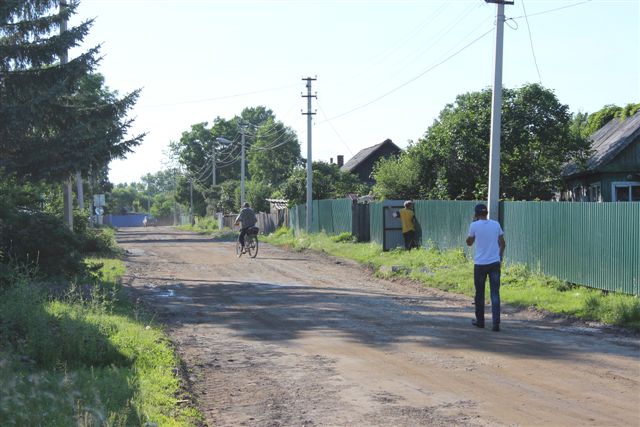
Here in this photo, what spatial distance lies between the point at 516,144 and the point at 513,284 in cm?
1052

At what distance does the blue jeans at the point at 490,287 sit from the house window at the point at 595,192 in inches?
655

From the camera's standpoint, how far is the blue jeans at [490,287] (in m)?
10.2

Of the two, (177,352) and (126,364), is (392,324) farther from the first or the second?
(126,364)

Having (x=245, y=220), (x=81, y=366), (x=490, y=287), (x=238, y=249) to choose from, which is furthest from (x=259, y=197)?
(x=81, y=366)

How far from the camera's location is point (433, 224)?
70.5 feet

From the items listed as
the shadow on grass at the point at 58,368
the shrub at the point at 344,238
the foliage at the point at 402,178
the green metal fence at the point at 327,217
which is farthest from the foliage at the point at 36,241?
the green metal fence at the point at 327,217

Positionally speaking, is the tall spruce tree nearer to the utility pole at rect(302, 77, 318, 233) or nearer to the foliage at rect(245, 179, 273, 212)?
the utility pole at rect(302, 77, 318, 233)

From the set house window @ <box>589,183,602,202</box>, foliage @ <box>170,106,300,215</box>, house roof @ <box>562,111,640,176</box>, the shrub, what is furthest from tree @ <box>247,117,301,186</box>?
house window @ <box>589,183,602,202</box>

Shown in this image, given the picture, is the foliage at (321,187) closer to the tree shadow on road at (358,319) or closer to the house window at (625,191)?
the house window at (625,191)

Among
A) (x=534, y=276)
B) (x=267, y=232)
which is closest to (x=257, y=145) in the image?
(x=267, y=232)

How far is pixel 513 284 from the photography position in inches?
590

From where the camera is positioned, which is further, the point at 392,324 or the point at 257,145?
the point at 257,145

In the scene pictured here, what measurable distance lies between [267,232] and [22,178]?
29409 millimetres

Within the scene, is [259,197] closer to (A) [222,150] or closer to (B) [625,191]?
(B) [625,191]
